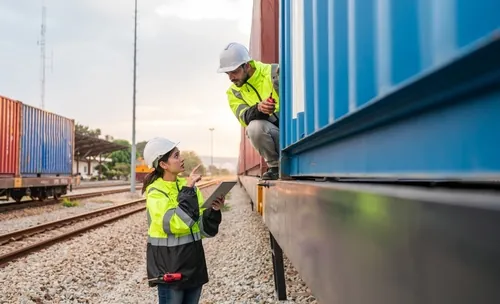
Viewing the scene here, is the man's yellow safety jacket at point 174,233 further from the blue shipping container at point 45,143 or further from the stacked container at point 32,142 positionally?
the blue shipping container at point 45,143

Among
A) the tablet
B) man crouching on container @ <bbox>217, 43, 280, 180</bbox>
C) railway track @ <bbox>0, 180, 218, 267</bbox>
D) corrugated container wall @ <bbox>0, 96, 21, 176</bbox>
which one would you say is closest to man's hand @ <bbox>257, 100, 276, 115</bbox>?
man crouching on container @ <bbox>217, 43, 280, 180</bbox>

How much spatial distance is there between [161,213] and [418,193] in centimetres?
235

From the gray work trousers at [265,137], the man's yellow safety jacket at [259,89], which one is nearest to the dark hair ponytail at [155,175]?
the gray work trousers at [265,137]

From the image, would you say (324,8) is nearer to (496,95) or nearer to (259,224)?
(496,95)

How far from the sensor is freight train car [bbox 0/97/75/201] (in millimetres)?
15719

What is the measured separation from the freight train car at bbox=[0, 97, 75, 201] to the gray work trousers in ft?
43.5

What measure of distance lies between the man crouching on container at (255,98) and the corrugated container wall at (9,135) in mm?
13348

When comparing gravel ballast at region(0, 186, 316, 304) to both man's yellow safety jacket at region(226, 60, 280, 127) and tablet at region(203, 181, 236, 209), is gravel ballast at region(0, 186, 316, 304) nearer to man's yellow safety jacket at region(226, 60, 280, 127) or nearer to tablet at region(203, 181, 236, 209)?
man's yellow safety jacket at region(226, 60, 280, 127)

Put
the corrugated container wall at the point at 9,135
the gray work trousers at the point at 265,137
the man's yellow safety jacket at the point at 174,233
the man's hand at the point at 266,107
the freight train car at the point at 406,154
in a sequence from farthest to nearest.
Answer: the corrugated container wall at the point at 9,135, the gray work trousers at the point at 265,137, the man's hand at the point at 266,107, the man's yellow safety jacket at the point at 174,233, the freight train car at the point at 406,154

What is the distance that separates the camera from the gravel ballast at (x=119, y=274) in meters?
5.51

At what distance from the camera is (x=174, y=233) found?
120 inches

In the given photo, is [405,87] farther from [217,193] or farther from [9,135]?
[9,135]

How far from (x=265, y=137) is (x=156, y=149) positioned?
1.06 metres

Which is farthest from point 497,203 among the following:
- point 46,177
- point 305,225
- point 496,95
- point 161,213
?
point 46,177
